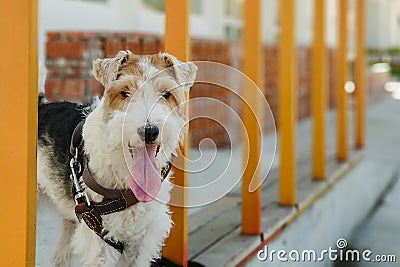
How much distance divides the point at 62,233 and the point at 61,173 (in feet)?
0.68

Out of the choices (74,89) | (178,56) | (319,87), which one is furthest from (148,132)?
(319,87)

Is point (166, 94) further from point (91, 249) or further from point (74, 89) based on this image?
point (74, 89)

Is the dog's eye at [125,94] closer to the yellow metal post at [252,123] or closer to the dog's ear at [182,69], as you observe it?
the dog's ear at [182,69]

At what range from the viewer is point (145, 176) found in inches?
70.0

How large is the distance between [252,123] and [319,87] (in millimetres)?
1584

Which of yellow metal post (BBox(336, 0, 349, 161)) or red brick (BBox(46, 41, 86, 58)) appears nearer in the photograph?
red brick (BBox(46, 41, 86, 58))

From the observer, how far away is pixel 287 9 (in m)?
3.72

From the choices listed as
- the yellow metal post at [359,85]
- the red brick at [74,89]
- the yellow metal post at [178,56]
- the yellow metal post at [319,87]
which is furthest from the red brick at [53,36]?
the yellow metal post at [359,85]

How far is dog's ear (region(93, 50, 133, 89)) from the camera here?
173 centimetres

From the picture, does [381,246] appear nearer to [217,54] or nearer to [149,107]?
[149,107]

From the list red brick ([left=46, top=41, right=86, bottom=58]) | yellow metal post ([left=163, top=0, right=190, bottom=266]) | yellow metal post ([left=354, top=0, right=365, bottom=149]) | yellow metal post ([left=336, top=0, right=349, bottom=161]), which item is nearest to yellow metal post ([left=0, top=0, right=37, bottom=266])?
yellow metal post ([left=163, top=0, right=190, bottom=266])

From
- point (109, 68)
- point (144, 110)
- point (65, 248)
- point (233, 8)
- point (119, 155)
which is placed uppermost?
point (233, 8)

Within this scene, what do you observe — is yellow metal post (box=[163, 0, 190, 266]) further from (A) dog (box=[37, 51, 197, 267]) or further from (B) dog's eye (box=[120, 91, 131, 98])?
(B) dog's eye (box=[120, 91, 131, 98])

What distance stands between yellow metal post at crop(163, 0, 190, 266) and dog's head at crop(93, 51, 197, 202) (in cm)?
36
